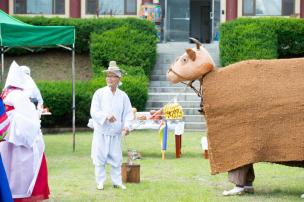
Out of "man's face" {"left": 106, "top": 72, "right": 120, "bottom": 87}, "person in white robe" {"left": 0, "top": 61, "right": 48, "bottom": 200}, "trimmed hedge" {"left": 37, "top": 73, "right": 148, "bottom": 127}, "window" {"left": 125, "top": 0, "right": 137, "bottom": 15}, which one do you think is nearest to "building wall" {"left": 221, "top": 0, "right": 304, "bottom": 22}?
"window" {"left": 125, "top": 0, "right": 137, "bottom": 15}

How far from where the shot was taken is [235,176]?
36.0 ft

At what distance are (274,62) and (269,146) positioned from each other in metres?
1.15

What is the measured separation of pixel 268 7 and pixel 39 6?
356 inches

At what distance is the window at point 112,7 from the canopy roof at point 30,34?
50.3ft

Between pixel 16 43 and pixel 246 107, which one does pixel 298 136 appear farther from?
pixel 16 43

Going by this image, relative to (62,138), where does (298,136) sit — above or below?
above

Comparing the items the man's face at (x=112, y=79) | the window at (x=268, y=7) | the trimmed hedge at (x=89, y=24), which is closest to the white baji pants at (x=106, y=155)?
the man's face at (x=112, y=79)

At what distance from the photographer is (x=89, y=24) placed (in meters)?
27.1

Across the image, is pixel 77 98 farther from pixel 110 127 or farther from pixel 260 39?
pixel 110 127

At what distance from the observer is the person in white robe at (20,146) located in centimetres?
920

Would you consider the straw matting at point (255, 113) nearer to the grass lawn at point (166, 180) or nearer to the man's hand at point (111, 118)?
the grass lawn at point (166, 180)

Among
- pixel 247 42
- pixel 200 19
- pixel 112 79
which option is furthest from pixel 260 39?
pixel 112 79

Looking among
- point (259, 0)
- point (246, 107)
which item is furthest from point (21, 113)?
point (259, 0)

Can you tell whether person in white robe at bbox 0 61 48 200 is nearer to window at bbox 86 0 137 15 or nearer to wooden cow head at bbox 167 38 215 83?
wooden cow head at bbox 167 38 215 83
